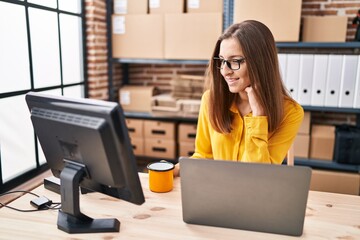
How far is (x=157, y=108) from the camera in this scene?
3.06m

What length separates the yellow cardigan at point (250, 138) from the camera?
55.1 inches

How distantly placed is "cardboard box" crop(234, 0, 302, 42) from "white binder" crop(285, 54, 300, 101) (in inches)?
5.3

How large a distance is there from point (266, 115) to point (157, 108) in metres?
1.71

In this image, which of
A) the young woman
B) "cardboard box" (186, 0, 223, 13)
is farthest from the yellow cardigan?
"cardboard box" (186, 0, 223, 13)

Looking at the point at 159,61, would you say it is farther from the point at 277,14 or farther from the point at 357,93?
the point at 357,93

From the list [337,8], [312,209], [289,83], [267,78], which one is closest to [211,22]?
[289,83]

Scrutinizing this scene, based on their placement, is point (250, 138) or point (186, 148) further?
point (186, 148)

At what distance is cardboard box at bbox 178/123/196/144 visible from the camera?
304cm

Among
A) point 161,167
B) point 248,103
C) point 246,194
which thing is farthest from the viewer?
point 248,103

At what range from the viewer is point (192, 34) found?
286 centimetres

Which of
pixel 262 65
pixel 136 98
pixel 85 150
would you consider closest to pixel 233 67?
pixel 262 65

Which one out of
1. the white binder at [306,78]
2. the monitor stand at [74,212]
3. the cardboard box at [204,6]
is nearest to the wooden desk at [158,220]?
the monitor stand at [74,212]

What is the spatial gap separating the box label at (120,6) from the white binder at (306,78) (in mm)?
1557

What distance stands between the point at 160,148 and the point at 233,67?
179 centimetres
